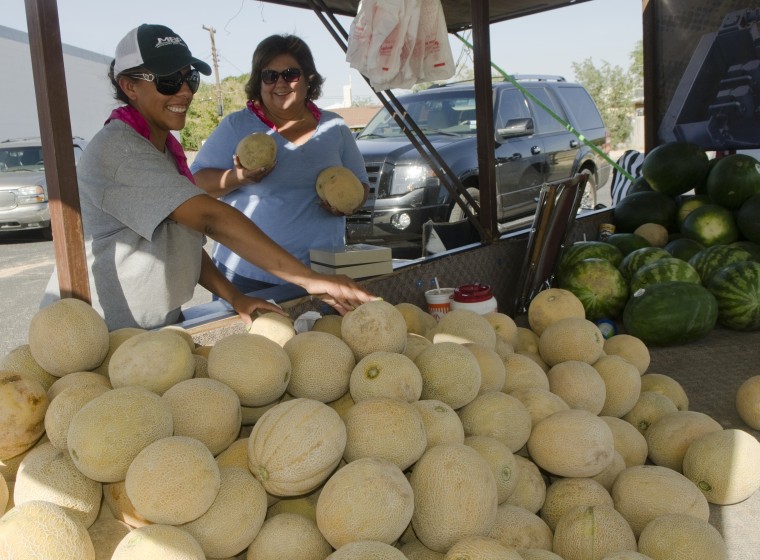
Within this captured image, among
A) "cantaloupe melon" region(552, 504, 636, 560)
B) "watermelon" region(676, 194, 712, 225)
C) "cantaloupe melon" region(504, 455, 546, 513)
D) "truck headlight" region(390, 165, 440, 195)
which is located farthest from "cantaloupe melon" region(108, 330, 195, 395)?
"truck headlight" region(390, 165, 440, 195)

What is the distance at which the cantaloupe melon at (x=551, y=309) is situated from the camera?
314 centimetres

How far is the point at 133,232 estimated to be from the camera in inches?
99.7

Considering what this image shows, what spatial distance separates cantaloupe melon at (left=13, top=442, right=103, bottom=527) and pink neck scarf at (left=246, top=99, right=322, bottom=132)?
8.28 feet

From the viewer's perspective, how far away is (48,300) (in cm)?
262

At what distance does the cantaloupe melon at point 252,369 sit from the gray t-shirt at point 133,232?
73 cm

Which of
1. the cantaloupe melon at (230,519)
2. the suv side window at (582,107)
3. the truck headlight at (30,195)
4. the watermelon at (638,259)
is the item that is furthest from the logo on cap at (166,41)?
the truck headlight at (30,195)

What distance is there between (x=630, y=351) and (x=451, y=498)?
63.8 inches

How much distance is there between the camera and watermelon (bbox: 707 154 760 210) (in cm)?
488

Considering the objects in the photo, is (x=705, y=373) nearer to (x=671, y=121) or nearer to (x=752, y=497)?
(x=752, y=497)

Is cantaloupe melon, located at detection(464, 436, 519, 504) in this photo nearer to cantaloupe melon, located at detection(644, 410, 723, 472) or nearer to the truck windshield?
cantaloupe melon, located at detection(644, 410, 723, 472)

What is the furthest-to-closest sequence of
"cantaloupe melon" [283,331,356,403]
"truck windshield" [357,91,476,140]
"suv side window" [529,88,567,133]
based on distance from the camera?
"suv side window" [529,88,567,133] < "truck windshield" [357,91,476,140] < "cantaloupe melon" [283,331,356,403]

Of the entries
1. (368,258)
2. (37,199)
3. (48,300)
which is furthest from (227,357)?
(37,199)

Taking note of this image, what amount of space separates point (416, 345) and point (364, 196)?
1.74m

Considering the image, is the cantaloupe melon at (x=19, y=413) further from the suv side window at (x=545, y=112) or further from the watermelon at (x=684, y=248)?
the suv side window at (x=545, y=112)
